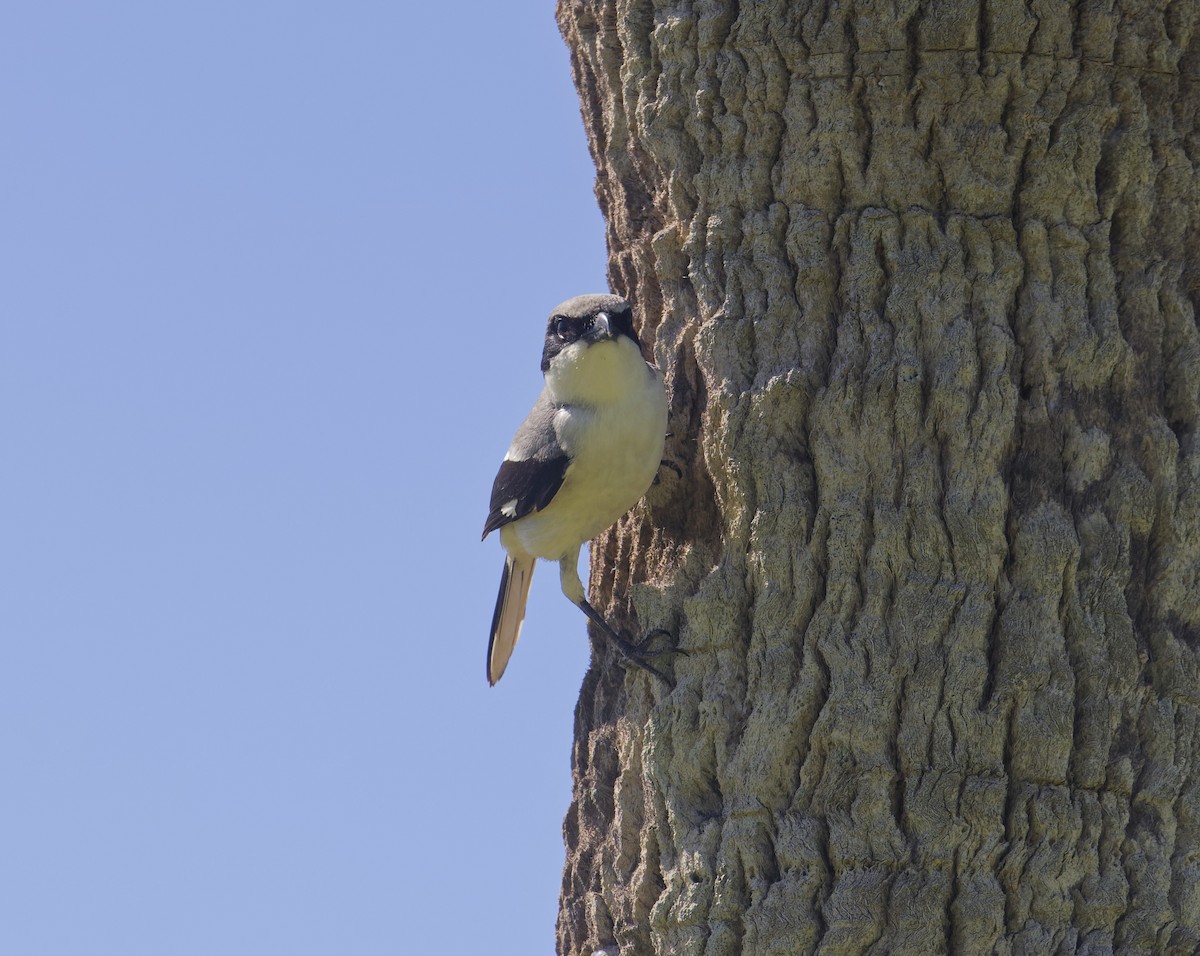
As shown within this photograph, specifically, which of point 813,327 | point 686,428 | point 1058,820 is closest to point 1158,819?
point 1058,820

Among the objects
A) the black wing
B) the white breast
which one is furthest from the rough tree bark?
the black wing

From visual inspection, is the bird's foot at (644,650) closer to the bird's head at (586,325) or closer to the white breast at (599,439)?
the white breast at (599,439)

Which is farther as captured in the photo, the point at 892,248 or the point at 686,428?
the point at 686,428

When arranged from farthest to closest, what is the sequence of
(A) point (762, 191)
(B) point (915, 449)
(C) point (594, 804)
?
(C) point (594, 804) < (A) point (762, 191) < (B) point (915, 449)

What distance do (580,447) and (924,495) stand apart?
1.62m

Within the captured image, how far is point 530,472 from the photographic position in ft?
20.7

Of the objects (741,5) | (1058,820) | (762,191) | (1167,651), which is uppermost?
(741,5)

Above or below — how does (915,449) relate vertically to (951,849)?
above

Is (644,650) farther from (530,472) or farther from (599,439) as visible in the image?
(530,472)

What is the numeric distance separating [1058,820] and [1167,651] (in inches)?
22.8

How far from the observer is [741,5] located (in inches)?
210

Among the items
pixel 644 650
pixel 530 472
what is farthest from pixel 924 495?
pixel 530 472

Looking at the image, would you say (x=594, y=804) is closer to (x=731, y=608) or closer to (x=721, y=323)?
(x=731, y=608)

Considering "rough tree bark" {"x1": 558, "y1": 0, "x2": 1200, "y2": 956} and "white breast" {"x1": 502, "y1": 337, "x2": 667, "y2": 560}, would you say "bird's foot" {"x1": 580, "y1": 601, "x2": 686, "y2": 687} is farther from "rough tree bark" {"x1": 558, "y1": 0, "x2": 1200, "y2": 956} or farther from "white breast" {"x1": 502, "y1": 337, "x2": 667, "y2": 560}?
"white breast" {"x1": 502, "y1": 337, "x2": 667, "y2": 560}
